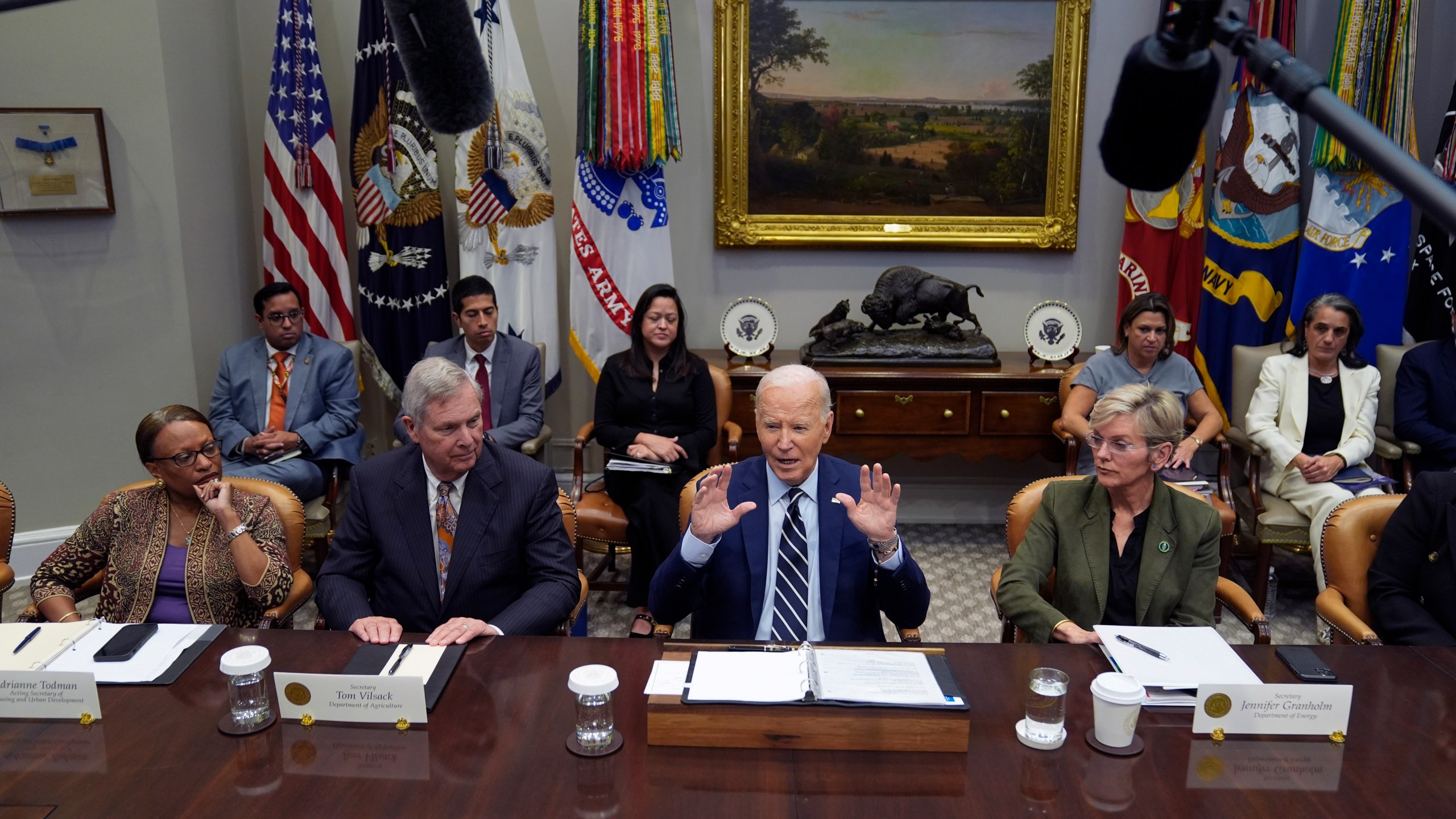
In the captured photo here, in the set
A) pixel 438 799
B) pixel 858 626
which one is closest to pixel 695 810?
pixel 438 799

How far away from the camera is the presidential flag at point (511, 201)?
484 centimetres

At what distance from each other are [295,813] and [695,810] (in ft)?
2.04

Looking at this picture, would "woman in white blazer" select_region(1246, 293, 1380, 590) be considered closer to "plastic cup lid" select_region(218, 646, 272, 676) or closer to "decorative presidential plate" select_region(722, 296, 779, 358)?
"decorative presidential plate" select_region(722, 296, 779, 358)

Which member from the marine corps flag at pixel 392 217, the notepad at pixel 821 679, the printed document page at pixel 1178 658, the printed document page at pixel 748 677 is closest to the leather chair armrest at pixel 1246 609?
the printed document page at pixel 1178 658

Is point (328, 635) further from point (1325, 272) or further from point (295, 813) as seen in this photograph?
point (1325, 272)

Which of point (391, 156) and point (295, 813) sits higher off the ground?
point (391, 156)

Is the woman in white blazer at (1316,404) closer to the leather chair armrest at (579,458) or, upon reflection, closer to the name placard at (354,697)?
the leather chair armrest at (579,458)

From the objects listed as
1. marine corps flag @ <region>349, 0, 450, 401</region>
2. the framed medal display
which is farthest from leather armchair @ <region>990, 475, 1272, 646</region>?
the framed medal display

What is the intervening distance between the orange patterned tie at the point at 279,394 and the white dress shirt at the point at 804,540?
288 cm

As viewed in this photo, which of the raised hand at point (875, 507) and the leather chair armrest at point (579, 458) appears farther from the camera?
the leather chair armrest at point (579, 458)

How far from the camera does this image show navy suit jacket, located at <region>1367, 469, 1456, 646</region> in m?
2.43

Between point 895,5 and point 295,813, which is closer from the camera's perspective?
point 295,813

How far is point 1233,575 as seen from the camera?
14.9ft

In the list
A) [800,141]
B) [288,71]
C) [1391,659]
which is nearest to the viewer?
[1391,659]
